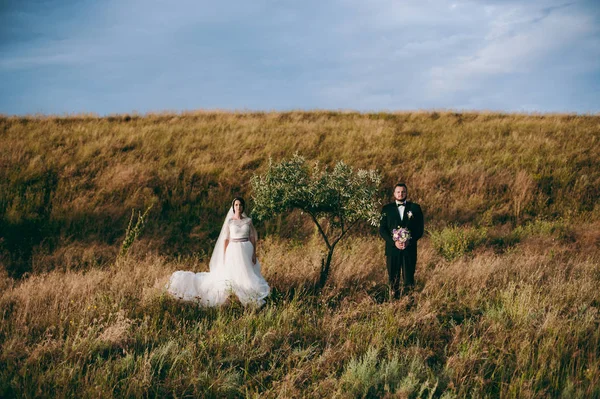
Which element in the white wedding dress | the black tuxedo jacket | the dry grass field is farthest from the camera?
the white wedding dress

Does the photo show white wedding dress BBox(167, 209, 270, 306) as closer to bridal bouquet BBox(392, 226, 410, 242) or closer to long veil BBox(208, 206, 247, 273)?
long veil BBox(208, 206, 247, 273)

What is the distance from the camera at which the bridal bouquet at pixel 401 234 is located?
638 cm

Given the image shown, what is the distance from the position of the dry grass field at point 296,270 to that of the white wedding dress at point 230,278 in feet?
1.12

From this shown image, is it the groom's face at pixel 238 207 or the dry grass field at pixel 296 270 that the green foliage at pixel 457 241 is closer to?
the dry grass field at pixel 296 270

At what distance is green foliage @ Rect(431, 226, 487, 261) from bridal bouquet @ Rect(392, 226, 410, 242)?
147 inches

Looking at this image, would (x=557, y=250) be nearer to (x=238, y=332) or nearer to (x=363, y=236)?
(x=363, y=236)

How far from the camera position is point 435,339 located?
5.73m

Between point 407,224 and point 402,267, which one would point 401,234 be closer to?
point 407,224

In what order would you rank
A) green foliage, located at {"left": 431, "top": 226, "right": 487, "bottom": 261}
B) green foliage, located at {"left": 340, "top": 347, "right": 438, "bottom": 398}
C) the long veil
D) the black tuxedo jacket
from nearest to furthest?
green foliage, located at {"left": 340, "top": 347, "right": 438, "bottom": 398}, the black tuxedo jacket, the long veil, green foliage, located at {"left": 431, "top": 226, "right": 487, "bottom": 261}

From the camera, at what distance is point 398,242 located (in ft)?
21.1

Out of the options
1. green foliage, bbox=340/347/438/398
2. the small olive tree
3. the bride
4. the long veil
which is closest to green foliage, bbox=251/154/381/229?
the small olive tree

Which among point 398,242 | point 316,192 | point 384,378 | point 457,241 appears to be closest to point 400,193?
point 398,242

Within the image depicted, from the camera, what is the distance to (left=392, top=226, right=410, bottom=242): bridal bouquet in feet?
20.9

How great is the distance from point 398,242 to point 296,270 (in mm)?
2448
